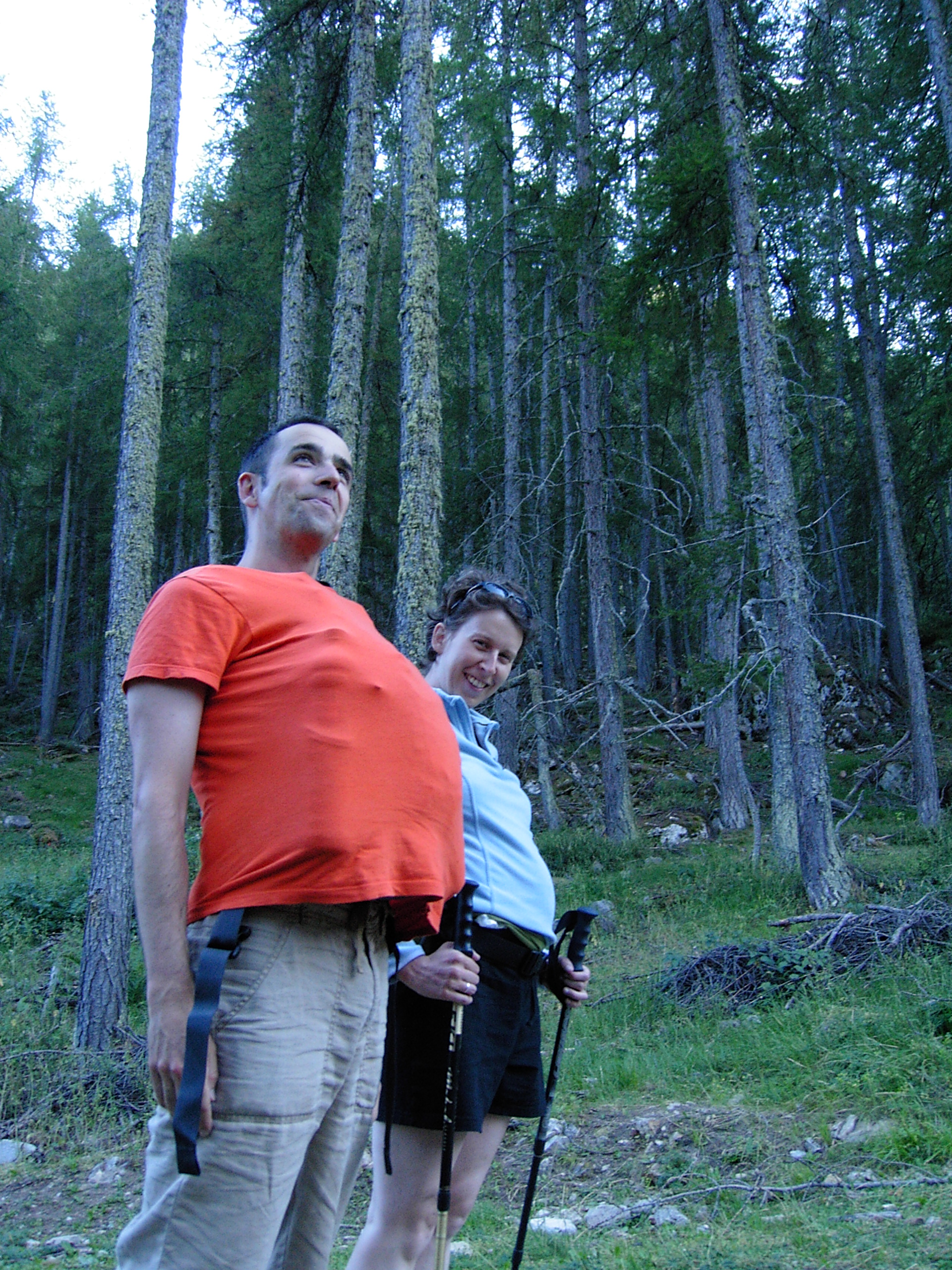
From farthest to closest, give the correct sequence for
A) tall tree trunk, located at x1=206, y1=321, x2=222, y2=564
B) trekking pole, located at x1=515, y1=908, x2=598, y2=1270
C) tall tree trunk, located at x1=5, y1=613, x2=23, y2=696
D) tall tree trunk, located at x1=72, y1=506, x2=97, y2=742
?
tall tree trunk, located at x1=5, y1=613, x2=23, y2=696, tall tree trunk, located at x1=72, y1=506, x2=97, y2=742, tall tree trunk, located at x1=206, y1=321, x2=222, y2=564, trekking pole, located at x1=515, y1=908, x2=598, y2=1270

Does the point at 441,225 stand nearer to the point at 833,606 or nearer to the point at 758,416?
the point at 833,606

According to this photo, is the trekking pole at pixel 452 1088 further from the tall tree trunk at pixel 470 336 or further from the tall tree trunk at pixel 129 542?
the tall tree trunk at pixel 470 336

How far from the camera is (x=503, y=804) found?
2443 mm

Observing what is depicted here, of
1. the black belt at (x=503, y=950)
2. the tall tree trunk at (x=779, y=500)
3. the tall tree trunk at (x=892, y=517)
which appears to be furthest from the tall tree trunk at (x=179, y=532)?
the black belt at (x=503, y=950)

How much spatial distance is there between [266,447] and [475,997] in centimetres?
145

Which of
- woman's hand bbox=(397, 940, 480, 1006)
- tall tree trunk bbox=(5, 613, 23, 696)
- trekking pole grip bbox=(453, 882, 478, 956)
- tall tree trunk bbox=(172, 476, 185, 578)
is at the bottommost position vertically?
woman's hand bbox=(397, 940, 480, 1006)

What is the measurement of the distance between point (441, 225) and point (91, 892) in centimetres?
2081

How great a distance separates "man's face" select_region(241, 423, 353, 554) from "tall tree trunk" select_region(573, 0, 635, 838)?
1071 centimetres

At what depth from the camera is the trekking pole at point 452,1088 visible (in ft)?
6.93

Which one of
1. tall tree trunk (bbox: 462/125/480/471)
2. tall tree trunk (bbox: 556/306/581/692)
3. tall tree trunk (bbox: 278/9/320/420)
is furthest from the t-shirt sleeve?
tall tree trunk (bbox: 462/125/480/471)

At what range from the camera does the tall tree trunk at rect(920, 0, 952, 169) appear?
399 inches

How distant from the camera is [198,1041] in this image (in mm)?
1440

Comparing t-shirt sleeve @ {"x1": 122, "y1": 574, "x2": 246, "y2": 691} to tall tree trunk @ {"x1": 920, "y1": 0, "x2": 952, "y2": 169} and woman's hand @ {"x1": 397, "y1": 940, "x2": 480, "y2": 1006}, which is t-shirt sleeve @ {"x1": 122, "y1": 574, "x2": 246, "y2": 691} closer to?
woman's hand @ {"x1": 397, "y1": 940, "x2": 480, "y2": 1006}

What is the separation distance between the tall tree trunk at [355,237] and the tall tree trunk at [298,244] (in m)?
0.93
